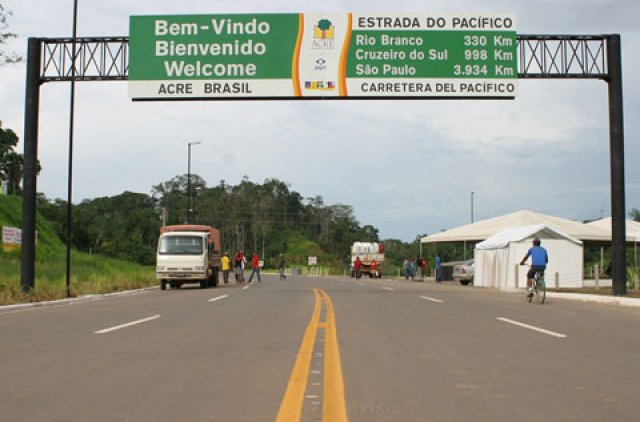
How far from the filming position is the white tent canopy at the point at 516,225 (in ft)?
133

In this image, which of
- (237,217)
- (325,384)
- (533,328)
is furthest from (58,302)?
(237,217)

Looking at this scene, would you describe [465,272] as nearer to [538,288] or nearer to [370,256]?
[370,256]

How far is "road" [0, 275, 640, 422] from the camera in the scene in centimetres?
542

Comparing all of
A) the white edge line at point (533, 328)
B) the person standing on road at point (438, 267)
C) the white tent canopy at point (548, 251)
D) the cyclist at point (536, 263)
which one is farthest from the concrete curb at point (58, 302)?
the person standing on road at point (438, 267)

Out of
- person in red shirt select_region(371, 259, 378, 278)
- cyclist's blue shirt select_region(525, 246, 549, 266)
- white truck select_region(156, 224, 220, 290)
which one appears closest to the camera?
cyclist's blue shirt select_region(525, 246, 549, 266)

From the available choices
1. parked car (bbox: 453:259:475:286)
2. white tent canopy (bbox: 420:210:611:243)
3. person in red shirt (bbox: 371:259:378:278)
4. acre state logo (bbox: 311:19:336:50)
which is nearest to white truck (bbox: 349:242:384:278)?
person in red shirt (bbox: 371:259:378:278)

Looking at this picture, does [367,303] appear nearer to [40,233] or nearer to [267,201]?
[40,233]

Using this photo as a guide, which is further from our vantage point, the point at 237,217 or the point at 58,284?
the point at 237,217

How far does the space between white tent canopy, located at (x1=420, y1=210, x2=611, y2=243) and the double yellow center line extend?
109ft

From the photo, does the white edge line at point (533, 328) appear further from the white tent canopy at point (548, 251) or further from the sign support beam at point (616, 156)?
the white tent canopy at point (548, 251)

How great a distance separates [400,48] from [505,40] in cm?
341

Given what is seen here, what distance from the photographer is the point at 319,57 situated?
71.2 ft

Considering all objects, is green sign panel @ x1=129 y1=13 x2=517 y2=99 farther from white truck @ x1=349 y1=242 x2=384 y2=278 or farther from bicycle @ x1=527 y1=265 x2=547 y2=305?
white truck @ x1=349 y1=242 x2=384 y2=278

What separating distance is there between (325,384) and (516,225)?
124 feet
